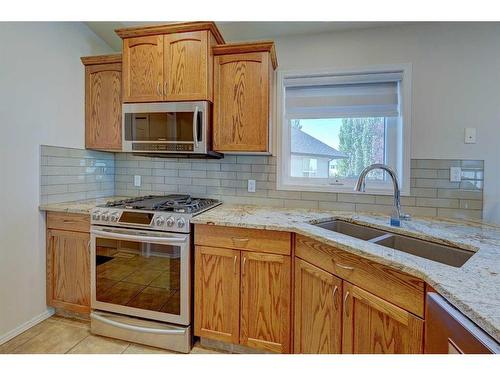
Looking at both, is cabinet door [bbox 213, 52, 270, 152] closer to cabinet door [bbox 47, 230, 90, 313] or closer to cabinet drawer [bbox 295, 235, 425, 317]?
cabinet drawer [bbox 295, 235, 425, 317]

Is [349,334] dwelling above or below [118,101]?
below

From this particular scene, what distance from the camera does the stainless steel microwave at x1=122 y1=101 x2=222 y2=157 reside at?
6.32ft

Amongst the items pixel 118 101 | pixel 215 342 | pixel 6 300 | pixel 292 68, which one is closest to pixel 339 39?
pixel 292 68

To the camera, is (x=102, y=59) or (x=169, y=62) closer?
(x=169, y=62)

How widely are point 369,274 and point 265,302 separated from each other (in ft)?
2.35

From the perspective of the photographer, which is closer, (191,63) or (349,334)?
(349,334)

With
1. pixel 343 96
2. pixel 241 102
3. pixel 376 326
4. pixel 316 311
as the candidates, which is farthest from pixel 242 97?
pixel 376 326

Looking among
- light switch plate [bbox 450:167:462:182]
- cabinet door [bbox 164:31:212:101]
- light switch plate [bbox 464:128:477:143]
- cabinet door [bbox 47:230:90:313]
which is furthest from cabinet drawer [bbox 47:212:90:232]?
light switch plate [bbox 464:128:477:143]

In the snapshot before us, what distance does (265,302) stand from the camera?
63.9 inches

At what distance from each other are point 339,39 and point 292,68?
16.7 inches

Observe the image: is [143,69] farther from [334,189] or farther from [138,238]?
[334,189]

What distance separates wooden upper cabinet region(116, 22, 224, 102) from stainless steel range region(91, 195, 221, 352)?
84 centimetres

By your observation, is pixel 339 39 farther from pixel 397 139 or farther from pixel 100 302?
pixel 100 302

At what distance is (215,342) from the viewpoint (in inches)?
69.4
